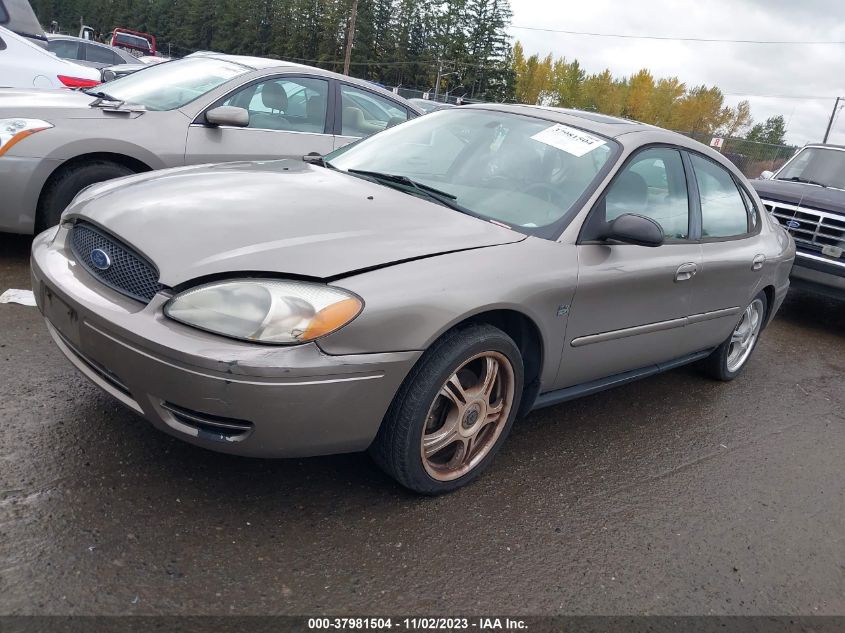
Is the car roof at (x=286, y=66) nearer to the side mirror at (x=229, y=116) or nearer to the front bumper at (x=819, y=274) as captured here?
the side mirror at (x=229, y=116)

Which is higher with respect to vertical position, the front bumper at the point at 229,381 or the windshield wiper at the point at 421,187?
the windshield wiper at the point at 421,187

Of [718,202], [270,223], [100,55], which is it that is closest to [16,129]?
[270,223]

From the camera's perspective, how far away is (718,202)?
3.94 m

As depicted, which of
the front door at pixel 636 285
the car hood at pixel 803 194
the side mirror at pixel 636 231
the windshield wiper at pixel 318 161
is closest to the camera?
the side mirror at pixel 636 231

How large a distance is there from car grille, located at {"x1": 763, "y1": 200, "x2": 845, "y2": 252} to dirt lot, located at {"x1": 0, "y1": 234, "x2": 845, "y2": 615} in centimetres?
345

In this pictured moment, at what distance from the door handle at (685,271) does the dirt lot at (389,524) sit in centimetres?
85

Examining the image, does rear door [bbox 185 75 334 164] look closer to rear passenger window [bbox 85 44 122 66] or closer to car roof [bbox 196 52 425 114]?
car roof [bbox 196 52 425 114]

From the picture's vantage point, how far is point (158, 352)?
2.09 metres

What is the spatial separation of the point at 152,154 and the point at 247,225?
2612mm

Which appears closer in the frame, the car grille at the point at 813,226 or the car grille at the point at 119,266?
the car grille at the point at 119,266

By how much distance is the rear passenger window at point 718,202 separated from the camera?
3.78 m

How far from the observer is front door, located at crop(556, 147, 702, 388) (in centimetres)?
296

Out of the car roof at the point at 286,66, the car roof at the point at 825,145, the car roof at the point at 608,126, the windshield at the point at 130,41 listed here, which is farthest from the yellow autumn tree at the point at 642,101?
the car roof at the point at 608,126

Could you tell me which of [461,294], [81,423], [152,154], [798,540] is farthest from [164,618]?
[152,154]
